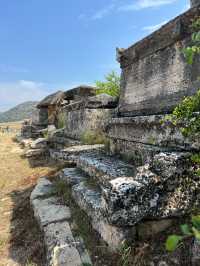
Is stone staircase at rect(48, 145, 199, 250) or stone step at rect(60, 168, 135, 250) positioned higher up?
stone staircase at rect(48, 145, 199, 250)

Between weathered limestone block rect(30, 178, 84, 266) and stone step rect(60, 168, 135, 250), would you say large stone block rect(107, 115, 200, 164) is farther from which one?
weathered limestone block rect(30, 178, 84, 266)

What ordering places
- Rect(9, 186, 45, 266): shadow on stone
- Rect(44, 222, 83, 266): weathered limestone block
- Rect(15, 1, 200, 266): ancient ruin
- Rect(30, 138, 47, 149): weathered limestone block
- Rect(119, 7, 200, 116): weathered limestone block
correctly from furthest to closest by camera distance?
1. Rect(30, 138, 47, 149): weathered limestone block
2. Rect(119, 7, 200, 116): weathered limestone block
3. Rect(9, 186, 45, 266): shadow on stone
4. Rect(44, 222, 83, 266): weathered limestone block
5. Rect(15, 1, 200, 266): ancient ruin

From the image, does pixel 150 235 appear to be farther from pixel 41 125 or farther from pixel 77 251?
pixel 41 125

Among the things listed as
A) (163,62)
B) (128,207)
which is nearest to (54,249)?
(128,207)

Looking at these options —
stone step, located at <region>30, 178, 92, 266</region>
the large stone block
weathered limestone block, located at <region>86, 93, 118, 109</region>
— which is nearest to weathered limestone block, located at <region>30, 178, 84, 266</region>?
stone step, located at <region>30, 178, 92, 266</region>

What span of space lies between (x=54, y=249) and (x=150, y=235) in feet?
3.73

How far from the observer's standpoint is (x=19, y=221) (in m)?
4.56

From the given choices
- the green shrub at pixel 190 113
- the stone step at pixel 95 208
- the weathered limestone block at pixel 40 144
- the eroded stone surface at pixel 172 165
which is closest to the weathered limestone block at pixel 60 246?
the stone step at pixel 95 208

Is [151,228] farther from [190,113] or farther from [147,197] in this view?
[190,113]

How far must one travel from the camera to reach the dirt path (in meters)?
3.47

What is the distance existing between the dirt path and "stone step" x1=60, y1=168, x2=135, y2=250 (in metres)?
0.77

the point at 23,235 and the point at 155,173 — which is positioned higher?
the point at 155,173

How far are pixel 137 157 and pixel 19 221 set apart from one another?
7.44ft

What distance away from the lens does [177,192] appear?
2.77 meters
